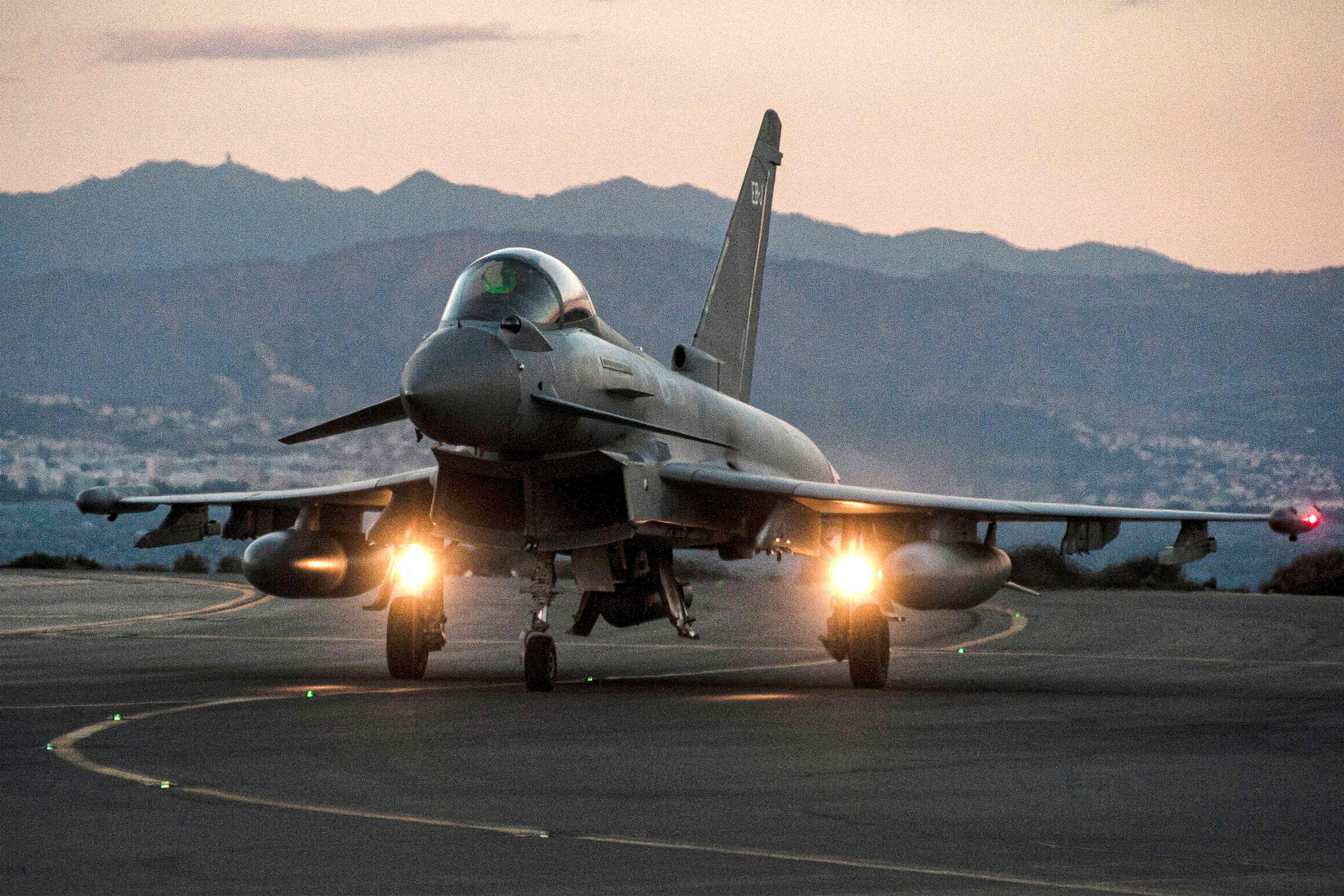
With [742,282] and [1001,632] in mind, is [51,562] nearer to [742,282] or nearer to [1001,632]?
[1001,632]

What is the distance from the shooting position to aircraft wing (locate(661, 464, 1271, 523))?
17.5 m

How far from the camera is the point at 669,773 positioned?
34.0ft

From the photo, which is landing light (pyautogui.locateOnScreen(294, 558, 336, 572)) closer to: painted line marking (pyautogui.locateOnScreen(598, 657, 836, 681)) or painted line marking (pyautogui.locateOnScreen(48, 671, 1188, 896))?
painted line marking (pyautogui.locateOnScreen(598, 657, 836, 681))

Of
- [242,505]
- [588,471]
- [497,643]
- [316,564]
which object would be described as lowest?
[497,643]

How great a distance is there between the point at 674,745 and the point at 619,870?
460cm

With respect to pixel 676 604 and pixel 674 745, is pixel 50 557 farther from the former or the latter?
pixel 674 745

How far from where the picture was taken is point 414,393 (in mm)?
15125

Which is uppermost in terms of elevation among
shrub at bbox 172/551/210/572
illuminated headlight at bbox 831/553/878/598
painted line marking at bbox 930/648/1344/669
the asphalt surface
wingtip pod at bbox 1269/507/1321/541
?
wingtip pod at bbox 1269/507/1321/541

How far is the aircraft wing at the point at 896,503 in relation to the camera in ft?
57.4

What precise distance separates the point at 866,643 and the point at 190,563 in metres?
50.1

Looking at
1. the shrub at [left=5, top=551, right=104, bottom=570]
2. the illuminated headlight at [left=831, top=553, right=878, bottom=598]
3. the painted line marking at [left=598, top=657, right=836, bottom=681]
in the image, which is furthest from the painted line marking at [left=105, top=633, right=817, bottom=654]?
the shrub at [left=5, top=551, right=104, bottom=570]

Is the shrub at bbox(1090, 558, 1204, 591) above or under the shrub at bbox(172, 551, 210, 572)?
above

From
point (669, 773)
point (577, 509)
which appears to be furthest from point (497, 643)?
point (669, 773)

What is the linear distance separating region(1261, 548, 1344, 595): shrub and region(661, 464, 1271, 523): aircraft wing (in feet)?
94.4
